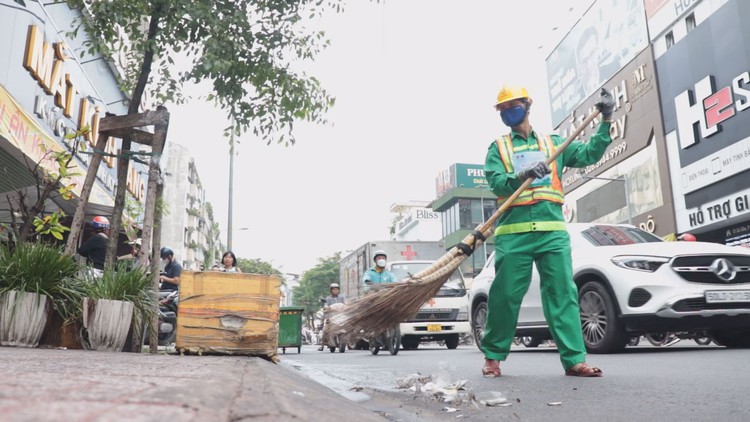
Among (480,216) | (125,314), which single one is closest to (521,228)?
(125,314)

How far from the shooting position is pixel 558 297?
4281mm

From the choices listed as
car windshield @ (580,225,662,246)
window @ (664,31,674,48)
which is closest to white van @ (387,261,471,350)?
car windshield @ (580,225,662,246)

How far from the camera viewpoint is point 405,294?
488 centimetres

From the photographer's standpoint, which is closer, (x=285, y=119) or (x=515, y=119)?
(x=515, y=119)

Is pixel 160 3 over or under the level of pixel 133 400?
over

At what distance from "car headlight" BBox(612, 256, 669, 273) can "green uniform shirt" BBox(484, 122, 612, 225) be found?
214 cm

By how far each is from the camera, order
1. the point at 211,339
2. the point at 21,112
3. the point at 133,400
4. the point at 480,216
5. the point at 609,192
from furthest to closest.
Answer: the point at 480,216
the point at 609,192
the point at 21,112
the point at 211,339
the point at 133,400

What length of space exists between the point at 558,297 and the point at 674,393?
117 cm

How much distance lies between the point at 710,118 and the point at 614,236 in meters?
18.6

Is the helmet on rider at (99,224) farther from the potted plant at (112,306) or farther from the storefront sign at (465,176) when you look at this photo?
the storefront sign at (465,176)

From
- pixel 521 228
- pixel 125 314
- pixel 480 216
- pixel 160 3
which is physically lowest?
pixel 125 314

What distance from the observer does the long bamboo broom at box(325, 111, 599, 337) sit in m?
4.82

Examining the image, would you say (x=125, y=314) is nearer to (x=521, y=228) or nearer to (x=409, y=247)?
(x=521, y=228)

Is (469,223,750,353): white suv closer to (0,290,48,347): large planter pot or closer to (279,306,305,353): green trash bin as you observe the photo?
(0,290,48,347): large planter pot
